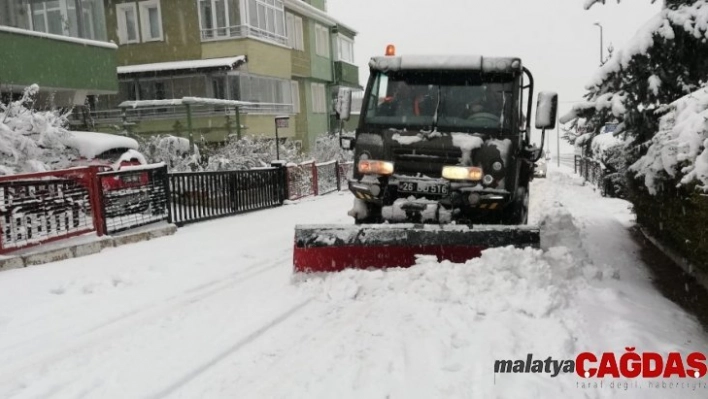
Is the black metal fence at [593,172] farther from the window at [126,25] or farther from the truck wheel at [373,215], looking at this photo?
the window at [126,25]

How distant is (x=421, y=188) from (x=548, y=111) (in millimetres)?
1834

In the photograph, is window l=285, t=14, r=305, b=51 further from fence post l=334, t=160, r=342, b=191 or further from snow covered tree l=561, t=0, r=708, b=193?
snow covered tree l=561, t=0, r=708, b=193

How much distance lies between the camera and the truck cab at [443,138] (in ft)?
20.7

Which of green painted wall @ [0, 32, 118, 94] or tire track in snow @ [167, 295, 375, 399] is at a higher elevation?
green painted wall @ [0, 32, 118, 94]

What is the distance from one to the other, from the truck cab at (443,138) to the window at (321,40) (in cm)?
2757

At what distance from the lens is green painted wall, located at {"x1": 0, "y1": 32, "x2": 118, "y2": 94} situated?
1356cm

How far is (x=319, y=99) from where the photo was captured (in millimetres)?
33969

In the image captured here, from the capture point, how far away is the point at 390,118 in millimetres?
6906

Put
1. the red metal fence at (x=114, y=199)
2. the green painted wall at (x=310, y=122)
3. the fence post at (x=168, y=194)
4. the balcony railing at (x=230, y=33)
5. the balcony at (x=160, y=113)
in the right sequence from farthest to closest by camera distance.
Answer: the green painted wall at (x=310, y=122)
the balcony railing at (x=230, y=33)
the balcony at (x=160, y=113)
the fence post at (x=168, y=194)
the red metal fence at (x=114, y=199)

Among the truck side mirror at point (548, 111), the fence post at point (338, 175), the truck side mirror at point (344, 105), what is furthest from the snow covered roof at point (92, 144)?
the fence post at point (338, 175)

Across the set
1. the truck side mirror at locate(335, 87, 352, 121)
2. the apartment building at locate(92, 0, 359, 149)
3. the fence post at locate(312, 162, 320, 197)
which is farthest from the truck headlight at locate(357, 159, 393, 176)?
the apartment building at locate(92, 0, 359, 149)

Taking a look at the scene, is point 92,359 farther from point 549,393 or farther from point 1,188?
point 1,188

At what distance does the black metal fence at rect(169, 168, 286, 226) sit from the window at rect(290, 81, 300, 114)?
15.6 metres

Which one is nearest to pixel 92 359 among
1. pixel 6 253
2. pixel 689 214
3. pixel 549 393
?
pixel 549 393
